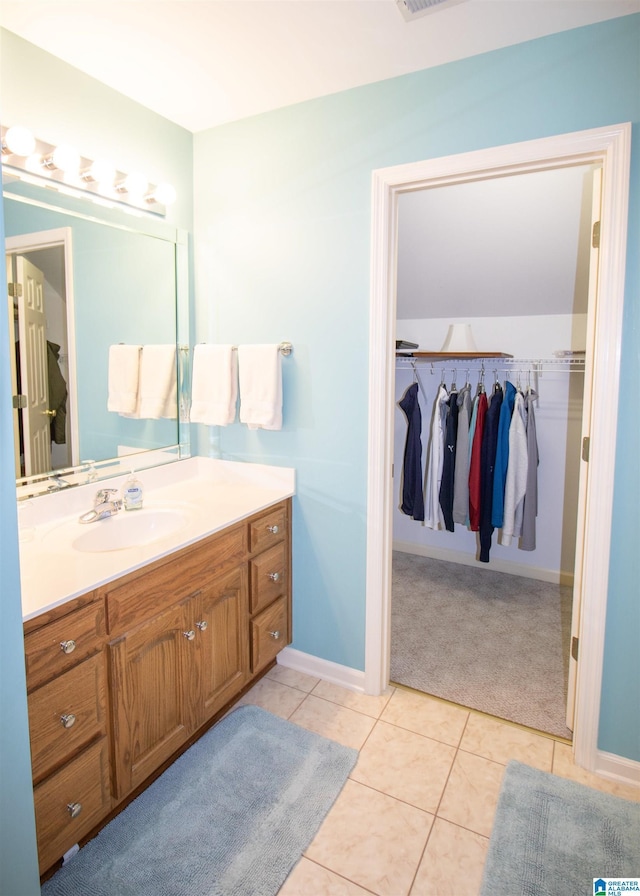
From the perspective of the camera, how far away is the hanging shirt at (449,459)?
10.6 feet

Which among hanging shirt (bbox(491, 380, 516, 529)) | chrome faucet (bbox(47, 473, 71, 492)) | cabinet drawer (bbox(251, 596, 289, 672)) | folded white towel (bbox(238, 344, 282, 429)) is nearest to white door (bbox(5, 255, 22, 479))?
chrome faucet (bbox(47, 473, 71, 492))

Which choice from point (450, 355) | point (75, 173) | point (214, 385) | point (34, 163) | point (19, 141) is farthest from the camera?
point (450, 355)

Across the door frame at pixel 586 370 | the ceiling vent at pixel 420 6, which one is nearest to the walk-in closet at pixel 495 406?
the door frame at pixel 586 370

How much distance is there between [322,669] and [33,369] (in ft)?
5.63

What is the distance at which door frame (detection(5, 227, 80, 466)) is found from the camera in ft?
5.55

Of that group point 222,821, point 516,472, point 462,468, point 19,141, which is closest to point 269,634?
point 222,821

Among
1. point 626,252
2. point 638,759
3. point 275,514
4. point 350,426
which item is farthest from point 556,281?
point 638,759

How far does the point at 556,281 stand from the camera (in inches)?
110

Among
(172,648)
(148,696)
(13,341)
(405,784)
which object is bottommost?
(405,784)

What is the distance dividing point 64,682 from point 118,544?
62 cm

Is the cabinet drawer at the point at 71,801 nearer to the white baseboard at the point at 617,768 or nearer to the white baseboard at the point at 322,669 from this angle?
the white baseboard at the point at 322,669

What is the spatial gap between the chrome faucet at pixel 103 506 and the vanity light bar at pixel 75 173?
1094mm

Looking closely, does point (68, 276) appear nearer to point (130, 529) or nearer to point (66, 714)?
point (130, 529)

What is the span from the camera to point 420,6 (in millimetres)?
1488
